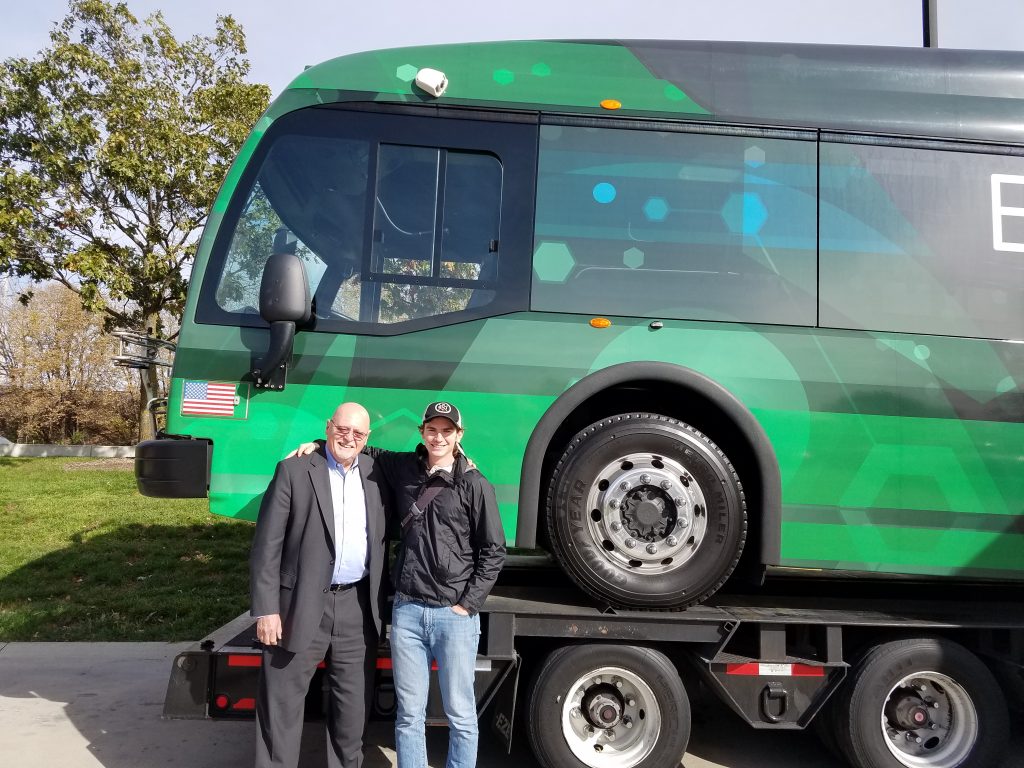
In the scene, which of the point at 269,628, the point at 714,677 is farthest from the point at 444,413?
the point at 714,677

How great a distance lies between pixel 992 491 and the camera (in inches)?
150

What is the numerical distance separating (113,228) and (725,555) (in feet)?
48.6

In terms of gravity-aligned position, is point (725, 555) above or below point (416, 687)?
above

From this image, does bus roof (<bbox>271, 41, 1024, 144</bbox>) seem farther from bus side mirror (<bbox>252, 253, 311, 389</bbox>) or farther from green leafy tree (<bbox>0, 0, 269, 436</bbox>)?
green leafy tree (<bbox>0, 0, 269, 436</bbox>)

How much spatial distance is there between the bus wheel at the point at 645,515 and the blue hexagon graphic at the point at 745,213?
1127 mm

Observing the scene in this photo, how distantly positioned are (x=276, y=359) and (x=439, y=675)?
166 centimetres

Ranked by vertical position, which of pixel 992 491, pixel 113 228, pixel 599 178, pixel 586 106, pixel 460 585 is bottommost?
pixel 460 585

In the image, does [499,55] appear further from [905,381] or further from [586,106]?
[905,381]

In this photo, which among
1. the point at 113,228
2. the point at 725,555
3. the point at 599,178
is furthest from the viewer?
the point at 113,228

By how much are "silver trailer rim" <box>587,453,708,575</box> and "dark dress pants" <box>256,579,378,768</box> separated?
1.18m

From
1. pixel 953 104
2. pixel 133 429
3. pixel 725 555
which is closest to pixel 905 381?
pixel 725 555

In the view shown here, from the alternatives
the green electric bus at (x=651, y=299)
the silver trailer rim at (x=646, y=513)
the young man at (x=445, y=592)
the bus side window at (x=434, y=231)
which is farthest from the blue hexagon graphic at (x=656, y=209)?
the young man at (x=445, y=592)

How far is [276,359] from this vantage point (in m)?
3.68

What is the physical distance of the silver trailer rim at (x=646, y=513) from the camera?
12.0 ft
